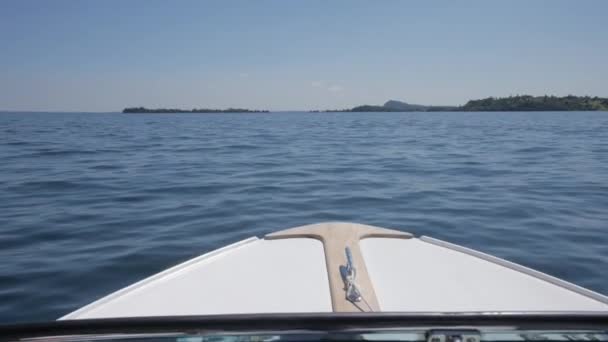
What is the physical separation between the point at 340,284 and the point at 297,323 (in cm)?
122

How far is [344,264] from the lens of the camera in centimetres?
274

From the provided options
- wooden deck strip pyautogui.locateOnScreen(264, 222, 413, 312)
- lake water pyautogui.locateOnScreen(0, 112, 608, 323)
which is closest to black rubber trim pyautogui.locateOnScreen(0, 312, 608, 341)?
wooden deck strip pyautogui.locateOnScreen(264, 222, 413, 312)

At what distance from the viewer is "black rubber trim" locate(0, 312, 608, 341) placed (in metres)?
1.24

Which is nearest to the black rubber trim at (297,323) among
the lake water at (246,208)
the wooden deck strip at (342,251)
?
the wooden deck strip at (342,251)

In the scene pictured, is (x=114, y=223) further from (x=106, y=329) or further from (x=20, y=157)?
(x=20, y=157)

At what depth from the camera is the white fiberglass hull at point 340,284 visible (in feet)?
7.75

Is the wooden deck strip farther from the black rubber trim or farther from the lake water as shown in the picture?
the lake water

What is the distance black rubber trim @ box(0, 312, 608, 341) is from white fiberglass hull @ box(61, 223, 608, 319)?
896 mm

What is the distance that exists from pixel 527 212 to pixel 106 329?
682 centimetres

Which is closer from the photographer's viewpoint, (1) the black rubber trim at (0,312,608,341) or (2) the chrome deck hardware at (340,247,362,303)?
(1) the black rubber trim at (0,312,608,341)

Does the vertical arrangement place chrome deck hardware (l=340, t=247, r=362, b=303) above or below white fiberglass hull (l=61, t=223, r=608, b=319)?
above

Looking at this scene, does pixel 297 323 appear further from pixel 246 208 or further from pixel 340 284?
pixel 246 208

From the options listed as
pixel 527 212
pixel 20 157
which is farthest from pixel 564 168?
pixel 20 157

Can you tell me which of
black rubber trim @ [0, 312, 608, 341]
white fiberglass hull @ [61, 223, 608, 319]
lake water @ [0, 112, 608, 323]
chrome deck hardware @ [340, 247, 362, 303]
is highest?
black rubber trim @ [0, 312, 608, 341]
